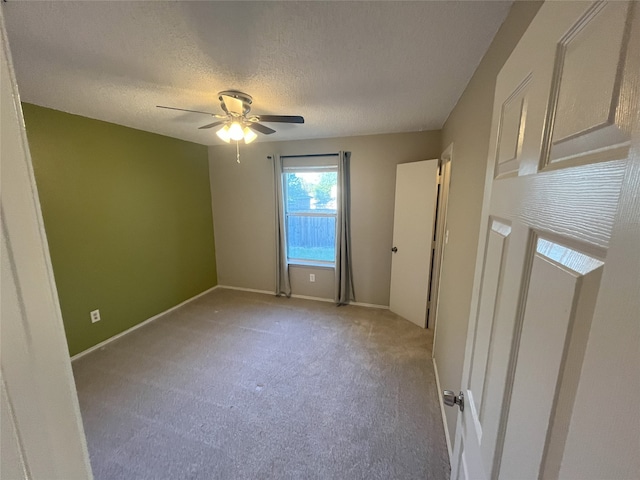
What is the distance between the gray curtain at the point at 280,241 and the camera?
3558 millimetres

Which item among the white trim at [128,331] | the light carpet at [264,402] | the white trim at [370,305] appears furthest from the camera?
the white trim at [370,305]

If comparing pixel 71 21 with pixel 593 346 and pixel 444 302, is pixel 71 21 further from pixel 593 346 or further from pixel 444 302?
pixel 444 302

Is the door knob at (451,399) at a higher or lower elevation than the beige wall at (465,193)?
lower

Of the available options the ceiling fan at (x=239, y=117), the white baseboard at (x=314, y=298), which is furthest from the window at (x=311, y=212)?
the ceiling fan at (x=239, y=117)

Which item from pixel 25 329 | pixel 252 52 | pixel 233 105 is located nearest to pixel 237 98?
pixel 233 105

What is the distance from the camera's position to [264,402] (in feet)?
6.37

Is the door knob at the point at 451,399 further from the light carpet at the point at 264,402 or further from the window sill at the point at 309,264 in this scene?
the window sill at the point at 309,264

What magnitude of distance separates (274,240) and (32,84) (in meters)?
2.68

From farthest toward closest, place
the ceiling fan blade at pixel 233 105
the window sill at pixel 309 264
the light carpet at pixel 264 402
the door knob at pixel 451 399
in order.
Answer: the window sill at pixel 309 264, the ceiling fan blade at pixel 233 105, the light carpet at pixel 264 402, the door knob at pixel 451 399

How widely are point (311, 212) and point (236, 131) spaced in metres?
1.80

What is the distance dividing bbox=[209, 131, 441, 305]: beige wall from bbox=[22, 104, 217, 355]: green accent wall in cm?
43

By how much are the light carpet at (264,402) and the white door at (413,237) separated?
306mm

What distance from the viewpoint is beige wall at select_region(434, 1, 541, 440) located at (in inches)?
44.7

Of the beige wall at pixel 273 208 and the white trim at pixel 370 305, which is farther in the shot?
the white trim at pixel 370 305
